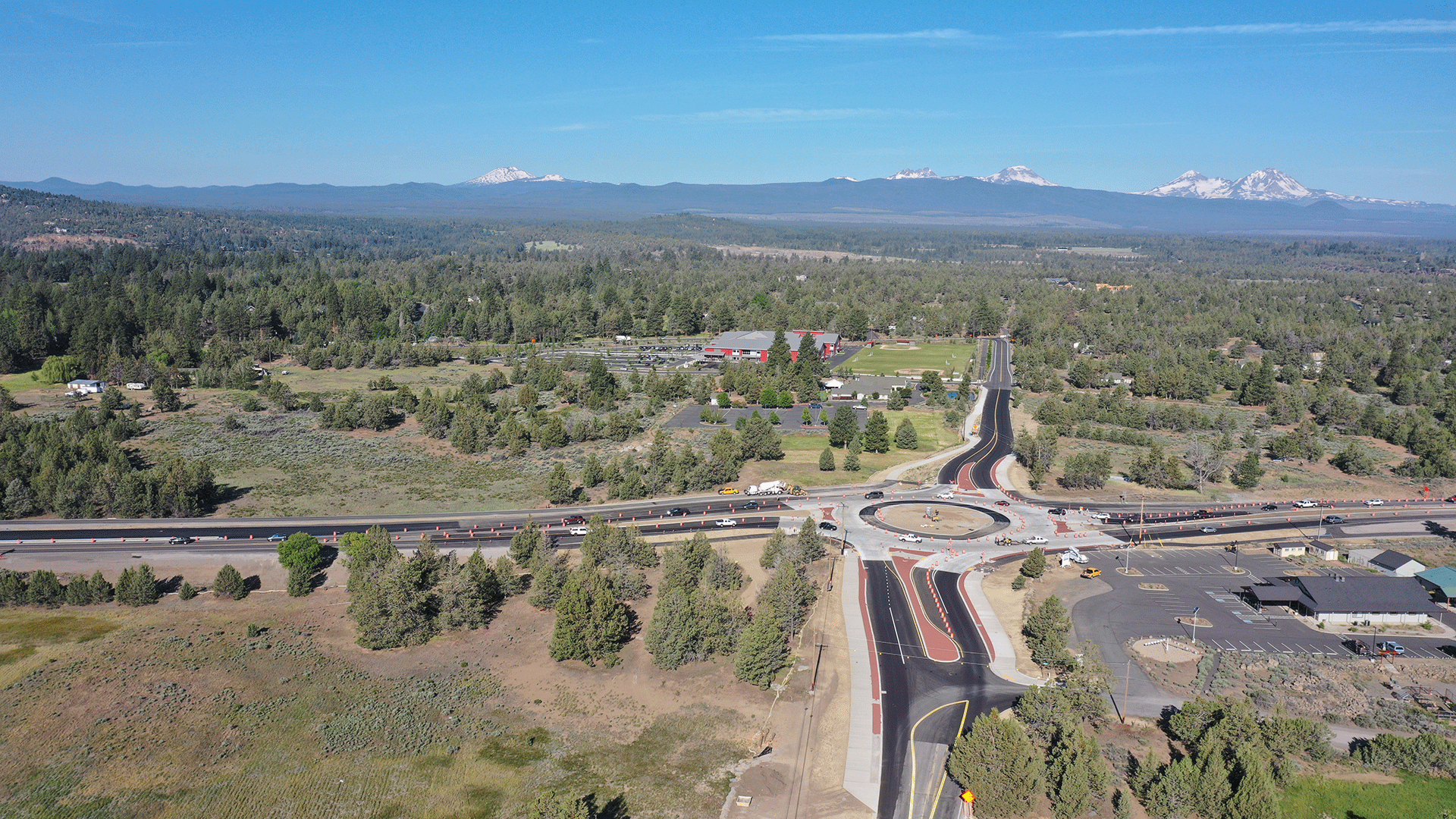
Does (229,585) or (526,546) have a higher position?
(526,546)

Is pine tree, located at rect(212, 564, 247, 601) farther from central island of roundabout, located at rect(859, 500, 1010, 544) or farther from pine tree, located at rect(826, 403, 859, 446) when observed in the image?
pine tree, located at rect(826, 403, 859, 446)

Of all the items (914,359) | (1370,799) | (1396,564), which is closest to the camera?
(1370,799)

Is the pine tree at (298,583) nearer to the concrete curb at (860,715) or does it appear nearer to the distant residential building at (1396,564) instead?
the concrete curb at (860,715)

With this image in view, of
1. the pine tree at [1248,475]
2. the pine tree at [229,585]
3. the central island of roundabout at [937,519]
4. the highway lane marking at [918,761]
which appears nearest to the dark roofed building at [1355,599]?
the central island of roundabout at [937,519]

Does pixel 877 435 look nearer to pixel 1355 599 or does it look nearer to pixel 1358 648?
pixel 1355 599

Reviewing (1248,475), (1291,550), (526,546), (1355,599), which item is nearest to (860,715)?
(526,546)

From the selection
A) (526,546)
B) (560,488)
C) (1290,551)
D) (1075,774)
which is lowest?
(1290,551)

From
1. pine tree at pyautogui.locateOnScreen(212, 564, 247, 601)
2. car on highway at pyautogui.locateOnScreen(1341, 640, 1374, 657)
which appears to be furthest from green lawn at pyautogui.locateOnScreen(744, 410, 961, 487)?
pine tree at pyautogui.locateOnScreen(212, 564, 247, 601)
